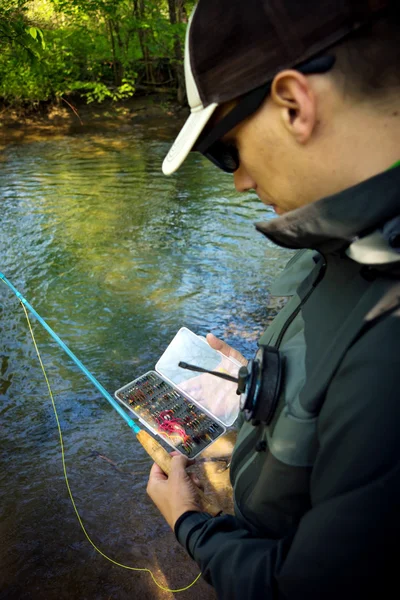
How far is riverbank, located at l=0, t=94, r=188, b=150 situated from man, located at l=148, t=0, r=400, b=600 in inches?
491

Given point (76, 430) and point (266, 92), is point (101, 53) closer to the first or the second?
point (76, 430)

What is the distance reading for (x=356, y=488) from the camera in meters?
0.84

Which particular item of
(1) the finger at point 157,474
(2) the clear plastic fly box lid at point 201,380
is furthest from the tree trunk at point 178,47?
(1) the finger at point 157,474

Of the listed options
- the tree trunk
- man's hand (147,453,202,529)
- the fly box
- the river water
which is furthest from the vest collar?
the tree trunk

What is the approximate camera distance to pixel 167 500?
1.52 metres

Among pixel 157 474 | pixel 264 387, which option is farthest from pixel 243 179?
pixel 157 474

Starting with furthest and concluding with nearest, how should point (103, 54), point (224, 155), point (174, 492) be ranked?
point (103, 54), point (174, 492), point (224, 155)

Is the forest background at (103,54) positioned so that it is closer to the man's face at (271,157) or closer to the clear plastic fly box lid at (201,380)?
the clear plastic fly box lid at (201,380)

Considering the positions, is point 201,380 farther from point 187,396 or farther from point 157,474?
point 157,474

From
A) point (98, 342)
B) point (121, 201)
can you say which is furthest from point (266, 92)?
point (121, 201)

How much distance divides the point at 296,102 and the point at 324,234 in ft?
0.84

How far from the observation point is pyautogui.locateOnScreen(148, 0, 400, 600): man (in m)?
0.85

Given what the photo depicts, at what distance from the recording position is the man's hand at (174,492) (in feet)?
4.78

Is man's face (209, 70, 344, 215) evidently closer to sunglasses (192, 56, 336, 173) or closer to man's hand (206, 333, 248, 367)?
sunglasses (192, 56, 336, 173)
